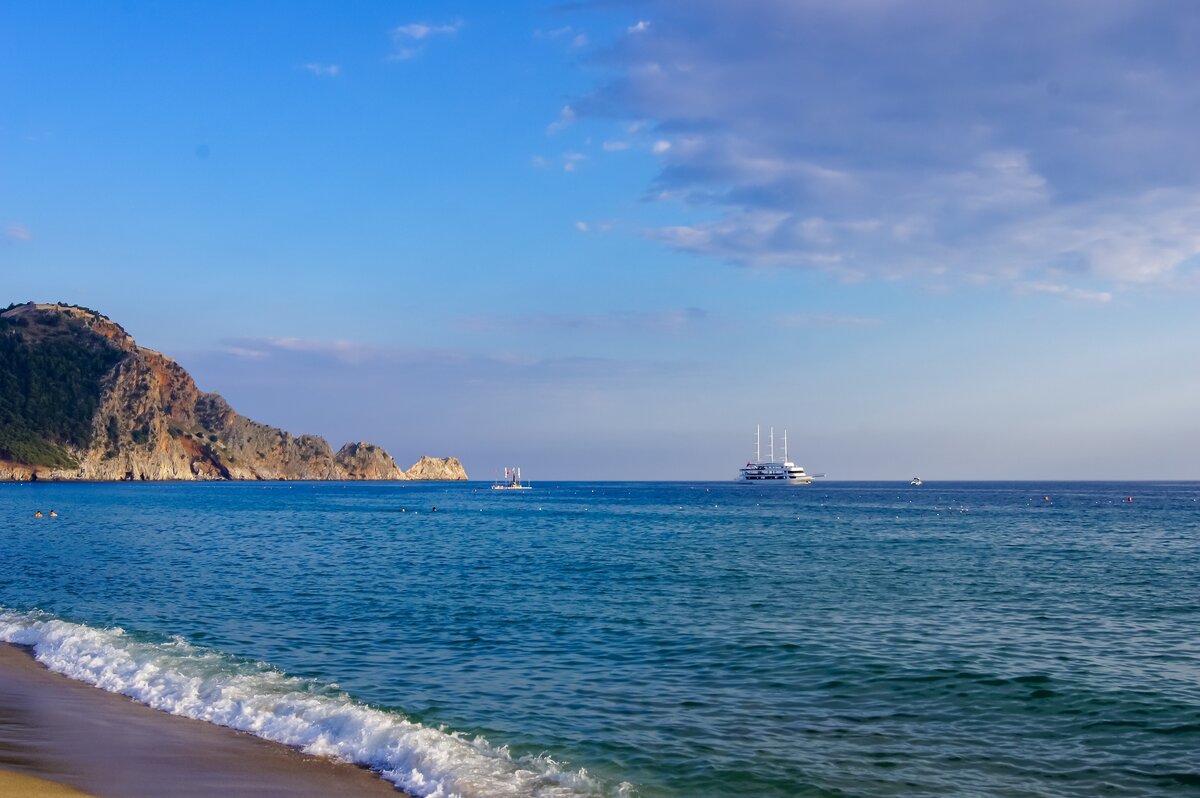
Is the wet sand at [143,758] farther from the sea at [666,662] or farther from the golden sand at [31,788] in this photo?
the sea at [666,662]

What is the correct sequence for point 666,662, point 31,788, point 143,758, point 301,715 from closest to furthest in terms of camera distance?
point 31,788 < point 143,758 < point 301,715 < point 666,662

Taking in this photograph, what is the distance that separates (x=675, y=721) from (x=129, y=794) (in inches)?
Answer: 322

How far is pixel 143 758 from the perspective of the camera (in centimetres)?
1293

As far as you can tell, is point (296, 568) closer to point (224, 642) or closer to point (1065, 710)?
point (224, 642)

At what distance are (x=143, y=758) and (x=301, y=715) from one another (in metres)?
2.68

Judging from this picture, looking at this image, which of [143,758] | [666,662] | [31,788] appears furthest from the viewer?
[666,662]

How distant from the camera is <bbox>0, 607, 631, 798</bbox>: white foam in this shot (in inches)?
480

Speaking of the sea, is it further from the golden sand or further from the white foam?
the golden sand

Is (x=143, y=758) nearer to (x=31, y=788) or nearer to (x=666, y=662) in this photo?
(x=31, y=788)

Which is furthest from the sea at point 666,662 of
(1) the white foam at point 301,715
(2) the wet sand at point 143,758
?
(2) the wet sand at point 143,758

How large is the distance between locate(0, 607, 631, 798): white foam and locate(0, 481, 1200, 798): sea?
6 cm

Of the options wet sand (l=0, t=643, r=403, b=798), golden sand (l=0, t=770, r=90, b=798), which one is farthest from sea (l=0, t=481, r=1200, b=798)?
golden sand (l=0, t=770, r=90, b=798)

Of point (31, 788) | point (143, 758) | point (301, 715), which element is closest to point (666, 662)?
point (301, 715)

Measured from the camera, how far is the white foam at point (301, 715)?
12.2 metres
